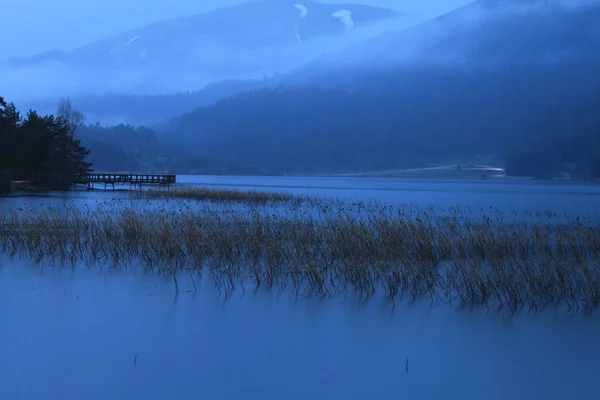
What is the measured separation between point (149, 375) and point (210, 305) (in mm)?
3755

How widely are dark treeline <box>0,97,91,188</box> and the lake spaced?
131ft

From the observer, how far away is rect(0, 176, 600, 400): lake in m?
7.68

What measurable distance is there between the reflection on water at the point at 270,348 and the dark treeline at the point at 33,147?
3986cm

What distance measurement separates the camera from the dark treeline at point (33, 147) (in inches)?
1953

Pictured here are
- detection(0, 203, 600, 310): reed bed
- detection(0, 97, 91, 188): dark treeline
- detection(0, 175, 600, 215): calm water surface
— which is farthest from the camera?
detection(0, 97, 91, 188): dark treeline

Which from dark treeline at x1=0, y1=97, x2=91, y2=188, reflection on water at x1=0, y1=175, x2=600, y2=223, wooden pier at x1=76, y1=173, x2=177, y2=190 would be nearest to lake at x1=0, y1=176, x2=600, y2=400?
reflection on water at x1=0, y1=175, x2=600, y2=223

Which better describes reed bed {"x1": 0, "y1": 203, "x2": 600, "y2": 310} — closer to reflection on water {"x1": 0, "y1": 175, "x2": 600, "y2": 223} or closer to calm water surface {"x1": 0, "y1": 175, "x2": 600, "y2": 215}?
reflection on water {"x1": 0, "y1": 175, "x2": 600, "y2": 223}

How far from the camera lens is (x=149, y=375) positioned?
7.87 metres

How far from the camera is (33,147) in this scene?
178 ft

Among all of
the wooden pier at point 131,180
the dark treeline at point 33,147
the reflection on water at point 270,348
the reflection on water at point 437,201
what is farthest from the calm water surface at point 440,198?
the reflection on water at point 270,348

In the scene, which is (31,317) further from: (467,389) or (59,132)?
(59,132)

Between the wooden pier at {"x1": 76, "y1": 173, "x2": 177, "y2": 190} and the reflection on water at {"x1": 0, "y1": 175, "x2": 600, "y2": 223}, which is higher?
the wooden pier at {"x1": 76, "y1": 173, "x2": 177, "y2": 190}

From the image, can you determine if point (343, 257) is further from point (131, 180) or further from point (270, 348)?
point (131, 180)

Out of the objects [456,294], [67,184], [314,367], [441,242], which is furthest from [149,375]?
[67,184]
